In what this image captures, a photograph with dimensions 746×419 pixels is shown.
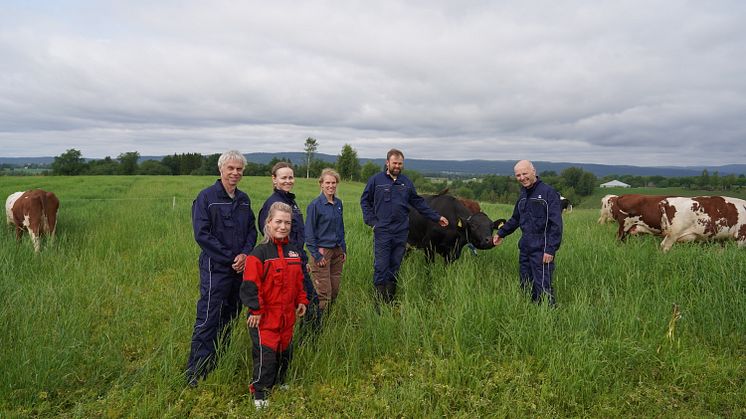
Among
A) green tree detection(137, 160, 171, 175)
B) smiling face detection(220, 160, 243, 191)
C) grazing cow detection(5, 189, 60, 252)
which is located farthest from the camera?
green tree detection(137, 160, 171, 175)

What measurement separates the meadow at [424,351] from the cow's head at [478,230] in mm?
632

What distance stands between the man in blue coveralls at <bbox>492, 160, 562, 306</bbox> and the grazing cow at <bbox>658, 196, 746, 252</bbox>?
553cm

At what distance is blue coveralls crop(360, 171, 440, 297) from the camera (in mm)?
5828

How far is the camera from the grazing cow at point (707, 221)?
9.36 metres

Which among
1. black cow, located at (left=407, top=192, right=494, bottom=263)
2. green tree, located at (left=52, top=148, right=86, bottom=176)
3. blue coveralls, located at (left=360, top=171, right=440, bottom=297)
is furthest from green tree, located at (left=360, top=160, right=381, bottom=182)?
blue coveralls, located at (left=360, top=171, right=440, bottom=297)

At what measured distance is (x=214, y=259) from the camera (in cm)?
387

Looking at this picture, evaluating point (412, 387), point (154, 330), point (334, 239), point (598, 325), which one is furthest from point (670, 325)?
point (154, 330)

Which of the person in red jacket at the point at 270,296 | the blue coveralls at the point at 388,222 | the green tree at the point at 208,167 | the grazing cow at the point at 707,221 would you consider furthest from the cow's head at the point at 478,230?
the green tree at the point at 208,167

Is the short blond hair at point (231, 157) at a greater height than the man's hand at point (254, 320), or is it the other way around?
the short blond hair at point (231, 157)

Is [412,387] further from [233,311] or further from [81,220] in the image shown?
[81,220]

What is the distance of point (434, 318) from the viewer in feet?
16.2

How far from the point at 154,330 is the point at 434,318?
323cm

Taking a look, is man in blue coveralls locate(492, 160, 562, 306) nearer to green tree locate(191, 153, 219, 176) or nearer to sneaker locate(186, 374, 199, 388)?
sneaker locate(186, 374, 199, 388)

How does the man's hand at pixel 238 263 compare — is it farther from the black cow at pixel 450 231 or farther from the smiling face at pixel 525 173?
the black cow at pixel 450 231
